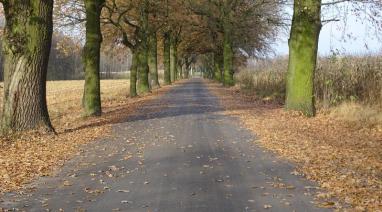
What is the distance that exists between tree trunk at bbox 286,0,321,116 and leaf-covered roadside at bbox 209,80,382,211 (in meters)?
0.58

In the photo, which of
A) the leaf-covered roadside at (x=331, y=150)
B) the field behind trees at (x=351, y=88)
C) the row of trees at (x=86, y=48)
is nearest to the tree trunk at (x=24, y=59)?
the row of trees at (x=86, y=48)

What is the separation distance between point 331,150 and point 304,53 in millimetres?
7105

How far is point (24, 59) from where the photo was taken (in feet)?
41.3

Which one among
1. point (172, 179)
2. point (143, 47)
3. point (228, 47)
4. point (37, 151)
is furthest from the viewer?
point (228, 47)

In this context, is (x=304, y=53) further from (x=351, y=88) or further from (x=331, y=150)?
(x=331, y=150)

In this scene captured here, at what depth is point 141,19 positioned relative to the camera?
3180 cm

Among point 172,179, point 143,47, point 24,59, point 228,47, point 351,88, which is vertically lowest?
point 172,179

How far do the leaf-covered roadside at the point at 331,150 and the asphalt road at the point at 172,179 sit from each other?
399 mm

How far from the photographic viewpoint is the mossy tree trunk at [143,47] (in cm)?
3136

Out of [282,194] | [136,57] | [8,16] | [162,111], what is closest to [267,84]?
[136,57]

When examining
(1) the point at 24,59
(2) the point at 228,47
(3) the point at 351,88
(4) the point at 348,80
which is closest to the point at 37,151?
(1) the point at 24,59

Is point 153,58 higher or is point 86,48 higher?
point 153,58

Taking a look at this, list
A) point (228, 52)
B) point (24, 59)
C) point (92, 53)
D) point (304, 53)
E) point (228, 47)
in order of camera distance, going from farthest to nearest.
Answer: point (228, 52)
point (228, 47)
point (92, 53)
point (304, 53)
point (24, 59)

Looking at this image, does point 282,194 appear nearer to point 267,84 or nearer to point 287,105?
point 287,105
